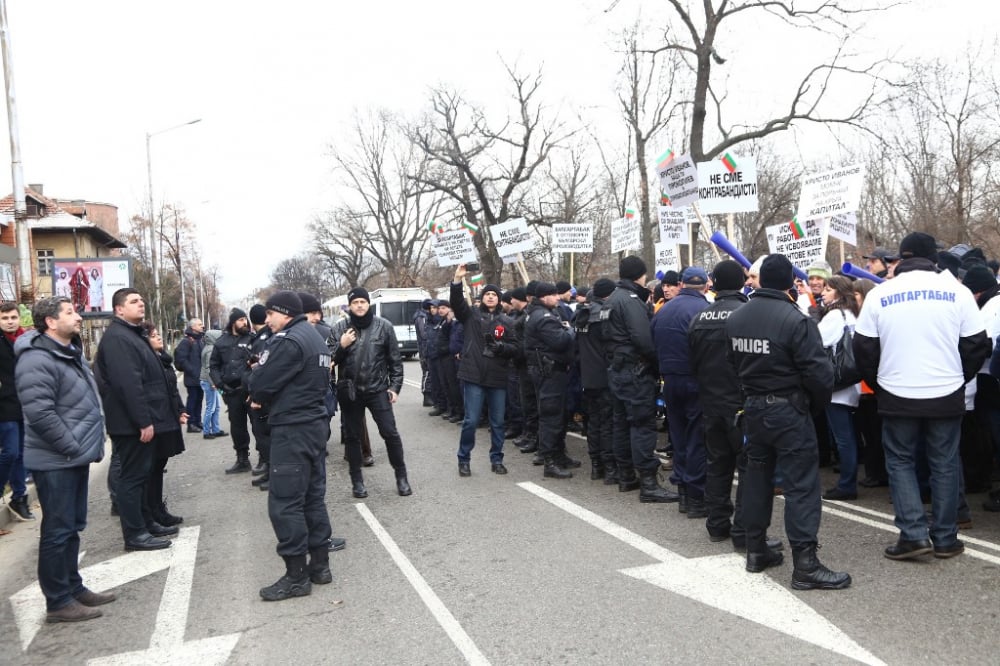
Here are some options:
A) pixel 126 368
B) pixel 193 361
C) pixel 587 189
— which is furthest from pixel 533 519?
pixel 587 189

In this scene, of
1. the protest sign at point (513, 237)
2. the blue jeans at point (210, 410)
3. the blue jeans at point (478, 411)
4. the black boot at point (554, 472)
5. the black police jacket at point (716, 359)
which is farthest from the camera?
the protest sign at point (513, 237)

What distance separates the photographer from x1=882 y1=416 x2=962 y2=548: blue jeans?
4.96 meters

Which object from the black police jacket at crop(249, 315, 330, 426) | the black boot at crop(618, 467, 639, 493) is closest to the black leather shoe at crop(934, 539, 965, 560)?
the black boot at crop(618, 467, 639, 493)

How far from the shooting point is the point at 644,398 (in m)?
Answer: 6.85

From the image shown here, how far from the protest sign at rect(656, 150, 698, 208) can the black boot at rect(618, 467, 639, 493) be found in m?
4.57

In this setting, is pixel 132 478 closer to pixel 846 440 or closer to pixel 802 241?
pixel 846 440

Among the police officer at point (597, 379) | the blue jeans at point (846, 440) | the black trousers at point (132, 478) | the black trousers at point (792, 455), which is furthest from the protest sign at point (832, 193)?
the black trousers at point (132, 478)

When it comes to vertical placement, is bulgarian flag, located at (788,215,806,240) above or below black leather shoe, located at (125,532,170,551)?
above

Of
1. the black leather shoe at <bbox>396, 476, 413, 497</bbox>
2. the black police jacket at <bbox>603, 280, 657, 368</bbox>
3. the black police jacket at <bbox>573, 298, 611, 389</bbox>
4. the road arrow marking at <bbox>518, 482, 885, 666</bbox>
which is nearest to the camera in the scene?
the road arrow marking at <bbox>518, 482, 885, 666</bbox>

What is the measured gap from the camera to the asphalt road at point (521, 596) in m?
3.97

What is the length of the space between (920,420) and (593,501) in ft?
9.82

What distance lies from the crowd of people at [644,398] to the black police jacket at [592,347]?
23 millimetres

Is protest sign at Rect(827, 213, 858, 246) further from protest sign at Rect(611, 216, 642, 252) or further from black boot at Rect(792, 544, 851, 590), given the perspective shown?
black boot at Rect(792, 544, 851, 590)

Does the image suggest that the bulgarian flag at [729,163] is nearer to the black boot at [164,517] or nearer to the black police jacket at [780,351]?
the black police jacket at [780,351]
